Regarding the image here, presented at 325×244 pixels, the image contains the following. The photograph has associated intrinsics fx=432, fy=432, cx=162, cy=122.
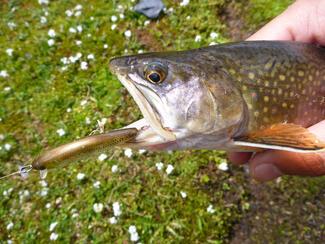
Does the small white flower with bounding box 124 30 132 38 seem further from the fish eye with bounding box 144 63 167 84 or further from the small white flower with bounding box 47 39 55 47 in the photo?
the fish eye with bounding box 144 63 167 84

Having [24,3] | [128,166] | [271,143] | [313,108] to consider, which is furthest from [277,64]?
[24,3]

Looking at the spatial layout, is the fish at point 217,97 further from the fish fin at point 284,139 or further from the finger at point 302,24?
the finger at point 302,24

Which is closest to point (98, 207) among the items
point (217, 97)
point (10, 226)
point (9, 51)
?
point (10, 226)

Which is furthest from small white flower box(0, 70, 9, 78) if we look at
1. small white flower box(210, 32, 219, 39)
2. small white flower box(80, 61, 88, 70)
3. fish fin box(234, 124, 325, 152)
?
fish fin box(234, 124, 325, 152)

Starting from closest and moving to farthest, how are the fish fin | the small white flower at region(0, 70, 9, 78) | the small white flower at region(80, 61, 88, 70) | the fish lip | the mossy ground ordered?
the fish fin
the fish lip
the mossy ground
the small white flower at region(80, 61, 88, 70)
the small white flower at region(0, 70, 9, 78)

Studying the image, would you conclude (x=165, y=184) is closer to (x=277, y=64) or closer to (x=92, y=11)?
(x=277, y=64)
